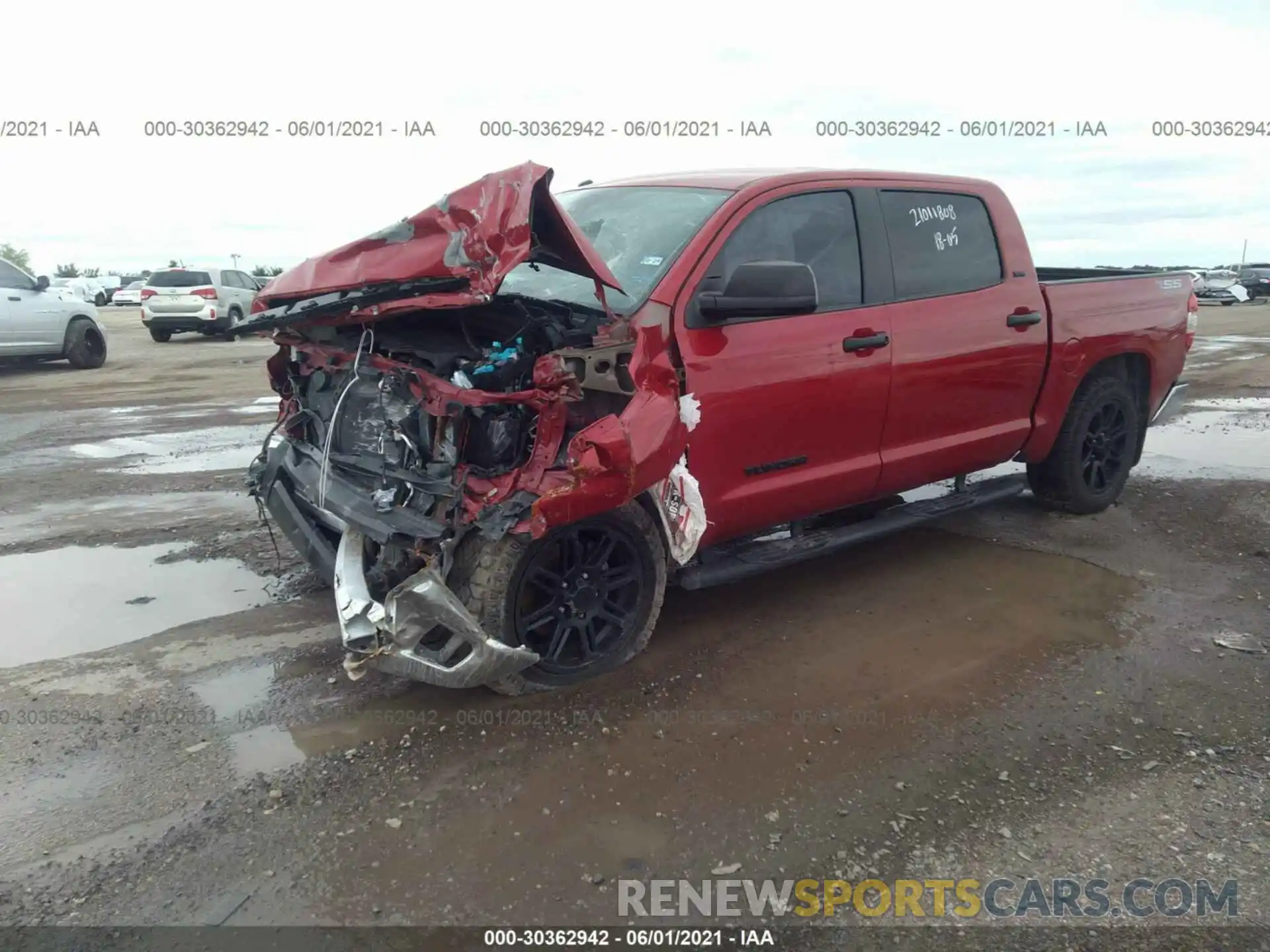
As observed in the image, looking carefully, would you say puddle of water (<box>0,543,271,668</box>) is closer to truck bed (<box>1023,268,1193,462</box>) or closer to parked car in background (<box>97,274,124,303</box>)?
truck bed (<box>1023,268,1193,462</box>)

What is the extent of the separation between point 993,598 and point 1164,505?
2259 mm

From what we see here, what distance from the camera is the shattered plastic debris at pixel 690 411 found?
3441mm

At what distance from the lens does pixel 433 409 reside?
10.6ft

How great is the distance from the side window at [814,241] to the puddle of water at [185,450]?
15.8ft

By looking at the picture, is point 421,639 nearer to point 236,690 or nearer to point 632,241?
point 236,690

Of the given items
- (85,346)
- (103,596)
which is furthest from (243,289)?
(103,596)

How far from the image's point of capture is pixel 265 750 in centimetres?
310

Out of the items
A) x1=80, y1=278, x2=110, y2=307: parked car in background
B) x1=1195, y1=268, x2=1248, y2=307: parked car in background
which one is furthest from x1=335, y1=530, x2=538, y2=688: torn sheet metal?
x1=80, y1=278, x2=110, y2=307: parked car in background

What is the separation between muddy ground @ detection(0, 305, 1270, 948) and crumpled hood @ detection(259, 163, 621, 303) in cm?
156

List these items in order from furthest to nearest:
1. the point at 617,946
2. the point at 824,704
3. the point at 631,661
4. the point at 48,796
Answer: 1. the point at 631,661
2. the point at 824,704
3. the point at 48,796
4. the point at 617,946

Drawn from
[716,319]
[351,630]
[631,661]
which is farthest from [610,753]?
[716,319]

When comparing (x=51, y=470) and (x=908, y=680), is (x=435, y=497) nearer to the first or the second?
(x=908, y=680)

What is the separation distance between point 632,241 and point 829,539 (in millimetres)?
1623

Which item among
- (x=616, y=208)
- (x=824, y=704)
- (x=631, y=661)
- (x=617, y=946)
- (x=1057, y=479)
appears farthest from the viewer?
(x=1057, y=479)
